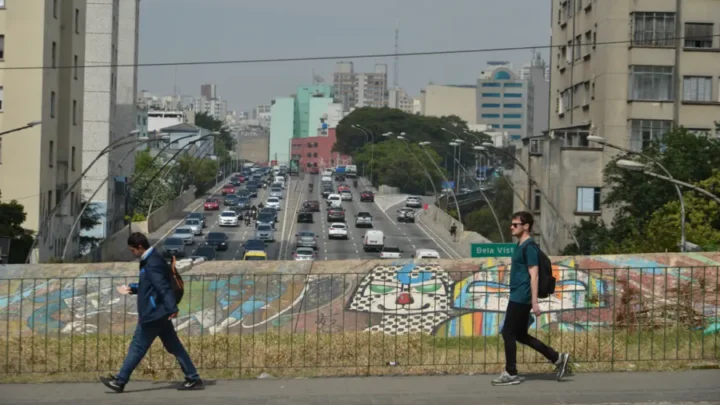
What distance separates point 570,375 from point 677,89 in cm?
5100

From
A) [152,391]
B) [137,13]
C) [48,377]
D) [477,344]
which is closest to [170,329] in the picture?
[152,391]

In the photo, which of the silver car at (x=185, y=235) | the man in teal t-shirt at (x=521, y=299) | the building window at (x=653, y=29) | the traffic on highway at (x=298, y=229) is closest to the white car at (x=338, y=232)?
the traffic on highway at (x=298, y=229)

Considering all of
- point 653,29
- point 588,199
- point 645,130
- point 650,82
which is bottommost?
point 588,199

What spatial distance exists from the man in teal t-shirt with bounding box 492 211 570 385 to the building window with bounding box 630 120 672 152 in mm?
50832

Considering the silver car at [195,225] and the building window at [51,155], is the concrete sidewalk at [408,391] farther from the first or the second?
the silver car at [195,225]

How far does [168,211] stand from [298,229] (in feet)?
36.4

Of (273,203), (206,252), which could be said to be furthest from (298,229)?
(206,252)

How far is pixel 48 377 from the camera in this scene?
1169cm

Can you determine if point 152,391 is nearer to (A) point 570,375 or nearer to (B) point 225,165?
(A) point 570,375

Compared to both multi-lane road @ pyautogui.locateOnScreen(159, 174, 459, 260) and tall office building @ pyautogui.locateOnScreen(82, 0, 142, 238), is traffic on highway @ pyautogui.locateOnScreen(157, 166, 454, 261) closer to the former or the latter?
multi-lane road @ pyautogui.locateOnScreen(159, 174, 459, 260)

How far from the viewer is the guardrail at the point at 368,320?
12188 millimetres

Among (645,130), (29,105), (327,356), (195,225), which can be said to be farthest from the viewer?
(195,225)

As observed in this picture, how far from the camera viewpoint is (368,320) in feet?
46.1

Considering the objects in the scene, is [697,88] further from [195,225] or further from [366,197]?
[366,197]
